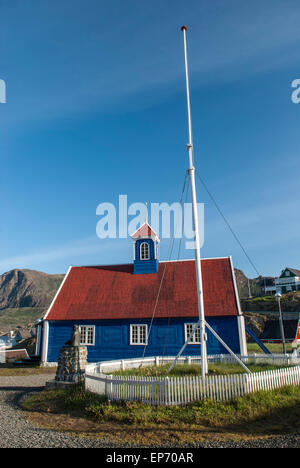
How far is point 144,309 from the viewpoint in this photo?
25.1 meters

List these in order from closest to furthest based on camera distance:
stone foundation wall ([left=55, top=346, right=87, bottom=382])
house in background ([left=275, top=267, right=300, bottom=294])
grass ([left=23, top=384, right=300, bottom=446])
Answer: grass ([left=23, top=384, right=300, bottom=446]) → stone foundation wall ([left=55, top=346, right=87, bottom=382]) → house in background ([left=275, top=267, right=300, bottom=294])

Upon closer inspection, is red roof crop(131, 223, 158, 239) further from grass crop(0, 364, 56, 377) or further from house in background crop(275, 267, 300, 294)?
house in background crop(275, 267, 300, 294)

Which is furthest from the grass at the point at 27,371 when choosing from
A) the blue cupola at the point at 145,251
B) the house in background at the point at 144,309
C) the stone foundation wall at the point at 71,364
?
the blue cupola at the point at 145,251

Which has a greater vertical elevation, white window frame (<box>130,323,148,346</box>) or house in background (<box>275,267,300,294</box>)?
house in background (<box>275,267,300,294</box>)

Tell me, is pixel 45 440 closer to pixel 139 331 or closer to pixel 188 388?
pixel 188 388

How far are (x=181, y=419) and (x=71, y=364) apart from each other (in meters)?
7.18

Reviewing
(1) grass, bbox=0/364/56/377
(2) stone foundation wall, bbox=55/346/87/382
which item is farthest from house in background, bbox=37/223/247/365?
(2) stone foundation wall, bbox=55/346/87/382

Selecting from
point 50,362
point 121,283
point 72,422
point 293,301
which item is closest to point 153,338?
point 121,283

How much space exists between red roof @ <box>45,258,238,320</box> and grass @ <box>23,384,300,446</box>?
13.1 m

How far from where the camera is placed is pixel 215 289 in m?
25.6

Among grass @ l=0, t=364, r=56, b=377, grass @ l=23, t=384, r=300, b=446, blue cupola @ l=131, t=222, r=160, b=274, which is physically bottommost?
grass @ l=0, t=364, r=56, b=377

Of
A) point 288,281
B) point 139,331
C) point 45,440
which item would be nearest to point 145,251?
point 139,331

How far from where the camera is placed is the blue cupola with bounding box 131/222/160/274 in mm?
28453
